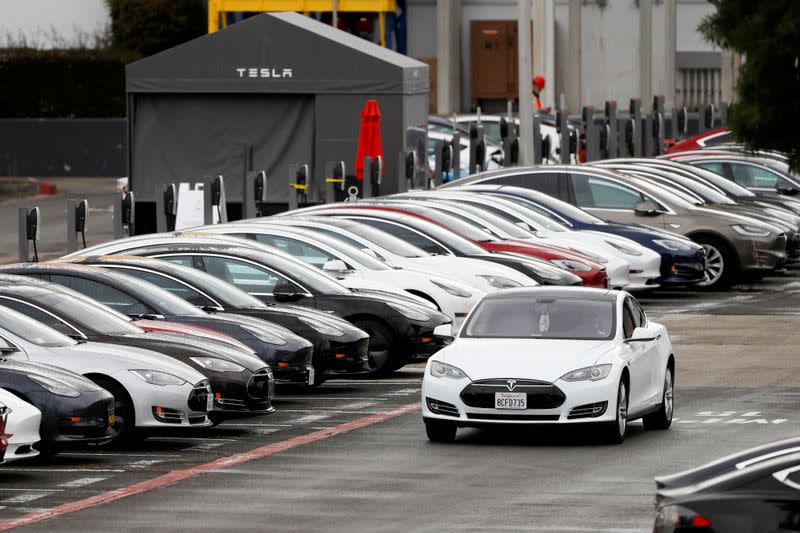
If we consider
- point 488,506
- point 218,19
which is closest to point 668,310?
point 488,506

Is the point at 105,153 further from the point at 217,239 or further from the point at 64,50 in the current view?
the point at 217,239

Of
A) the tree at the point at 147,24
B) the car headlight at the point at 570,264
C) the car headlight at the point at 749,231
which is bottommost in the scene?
the car headlight at the point at 570,264

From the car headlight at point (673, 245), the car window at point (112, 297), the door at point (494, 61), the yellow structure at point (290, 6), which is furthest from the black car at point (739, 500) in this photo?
the door at point (494, 61)

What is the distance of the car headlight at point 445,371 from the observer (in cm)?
1523

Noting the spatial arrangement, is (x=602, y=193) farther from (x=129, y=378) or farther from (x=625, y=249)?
(x=129, y=378)

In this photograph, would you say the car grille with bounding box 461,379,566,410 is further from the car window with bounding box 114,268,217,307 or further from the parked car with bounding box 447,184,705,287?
the parked car with bounding box 447,184,705,287

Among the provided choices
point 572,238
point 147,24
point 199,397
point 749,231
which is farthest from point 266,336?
point 147,24

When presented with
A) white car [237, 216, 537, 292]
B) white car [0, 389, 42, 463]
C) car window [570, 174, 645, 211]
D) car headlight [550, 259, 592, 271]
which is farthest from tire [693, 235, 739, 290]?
white car [0, 389, 42, 463]

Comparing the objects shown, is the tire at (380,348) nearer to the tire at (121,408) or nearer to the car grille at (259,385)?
the car grille at (259,385)

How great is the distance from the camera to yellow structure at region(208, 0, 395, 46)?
194ft

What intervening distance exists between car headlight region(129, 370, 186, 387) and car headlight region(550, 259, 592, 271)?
1108 cm

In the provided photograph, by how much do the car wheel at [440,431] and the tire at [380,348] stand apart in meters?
4.11

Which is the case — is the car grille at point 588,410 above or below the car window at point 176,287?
below

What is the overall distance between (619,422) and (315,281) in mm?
5508
